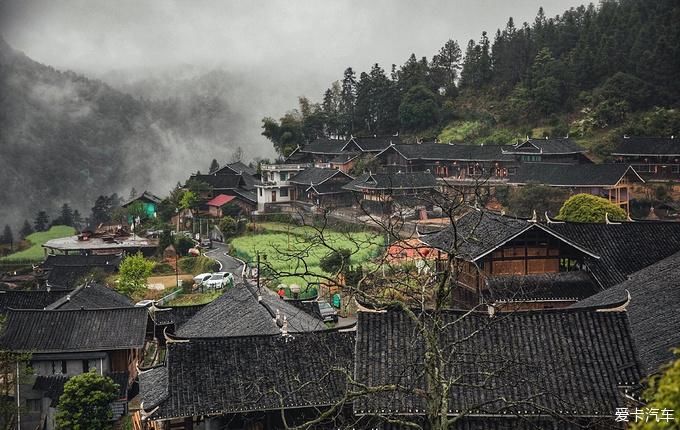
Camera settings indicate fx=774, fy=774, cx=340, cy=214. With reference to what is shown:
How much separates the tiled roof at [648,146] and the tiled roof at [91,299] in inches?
1360

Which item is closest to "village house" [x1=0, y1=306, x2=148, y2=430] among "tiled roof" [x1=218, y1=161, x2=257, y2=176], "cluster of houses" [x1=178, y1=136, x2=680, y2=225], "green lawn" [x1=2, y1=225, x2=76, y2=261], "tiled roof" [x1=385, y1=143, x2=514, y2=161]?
"cluster of houses" [x1=178, y1=136, x2=680, y2=225]

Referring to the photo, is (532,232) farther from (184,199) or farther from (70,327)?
(184,199)

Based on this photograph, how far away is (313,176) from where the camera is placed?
202 feet

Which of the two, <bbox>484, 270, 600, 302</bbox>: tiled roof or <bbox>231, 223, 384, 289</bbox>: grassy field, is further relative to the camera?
<bbox>231, 223, 384, 289</bbox>: grassy field

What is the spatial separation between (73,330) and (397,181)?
101 feet

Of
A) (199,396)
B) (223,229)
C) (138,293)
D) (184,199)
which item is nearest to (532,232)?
(199,396)

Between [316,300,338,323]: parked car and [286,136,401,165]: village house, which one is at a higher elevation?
[286,136,401,165]: village house

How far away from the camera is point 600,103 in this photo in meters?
62.2

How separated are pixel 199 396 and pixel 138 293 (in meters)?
25.8

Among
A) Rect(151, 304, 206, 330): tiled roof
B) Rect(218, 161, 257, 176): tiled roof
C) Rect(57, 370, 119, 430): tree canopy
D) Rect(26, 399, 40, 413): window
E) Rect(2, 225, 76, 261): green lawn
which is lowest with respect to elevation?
Rect(26, 399, 40, 413): window

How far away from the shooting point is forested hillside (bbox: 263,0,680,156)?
6131 cm

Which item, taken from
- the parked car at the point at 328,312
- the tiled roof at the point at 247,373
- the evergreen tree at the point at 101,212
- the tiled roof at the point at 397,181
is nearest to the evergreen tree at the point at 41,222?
the evergreen tree at the point at 101,212

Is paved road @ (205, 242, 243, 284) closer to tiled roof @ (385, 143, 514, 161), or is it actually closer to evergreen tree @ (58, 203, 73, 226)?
tiled roof @ (385, 143, 514, 161)

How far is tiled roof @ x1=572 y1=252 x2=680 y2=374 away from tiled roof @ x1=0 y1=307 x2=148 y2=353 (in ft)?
51.7
